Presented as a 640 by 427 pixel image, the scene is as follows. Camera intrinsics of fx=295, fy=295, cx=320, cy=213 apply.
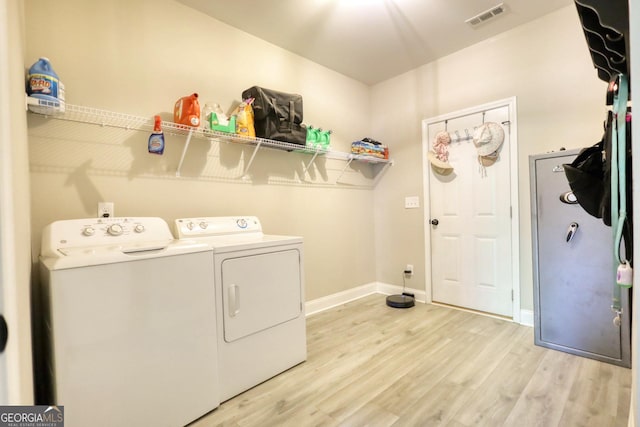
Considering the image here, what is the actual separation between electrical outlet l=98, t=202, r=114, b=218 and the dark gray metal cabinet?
9.65 ft

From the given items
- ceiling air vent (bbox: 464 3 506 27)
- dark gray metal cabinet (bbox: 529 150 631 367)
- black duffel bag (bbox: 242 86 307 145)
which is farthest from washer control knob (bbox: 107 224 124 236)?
ceiling air vent (bbox: 464 3 506 27)

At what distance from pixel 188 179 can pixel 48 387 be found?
55.5 inches

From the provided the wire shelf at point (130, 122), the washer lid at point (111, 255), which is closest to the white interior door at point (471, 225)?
the wire shelf at point (130, 122)

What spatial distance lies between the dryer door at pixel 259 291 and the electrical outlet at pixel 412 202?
6.15ft

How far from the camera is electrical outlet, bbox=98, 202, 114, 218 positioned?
72.6 inches

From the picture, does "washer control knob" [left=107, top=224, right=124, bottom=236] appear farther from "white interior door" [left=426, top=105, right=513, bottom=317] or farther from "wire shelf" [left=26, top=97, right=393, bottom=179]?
"white interior door" [left=426, top=105, right=513, bottom=317]

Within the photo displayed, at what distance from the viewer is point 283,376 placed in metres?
1.93

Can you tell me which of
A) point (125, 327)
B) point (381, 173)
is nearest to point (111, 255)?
point (125, 327)

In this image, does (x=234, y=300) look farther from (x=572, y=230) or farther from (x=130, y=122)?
(x=572, y=230)

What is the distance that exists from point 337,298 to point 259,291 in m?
1.63

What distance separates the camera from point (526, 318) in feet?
8.72

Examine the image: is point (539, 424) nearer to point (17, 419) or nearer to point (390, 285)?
point (17, 419)

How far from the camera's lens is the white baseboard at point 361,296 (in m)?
2.68

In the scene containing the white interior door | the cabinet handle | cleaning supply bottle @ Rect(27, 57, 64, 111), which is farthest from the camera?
the white interior door
